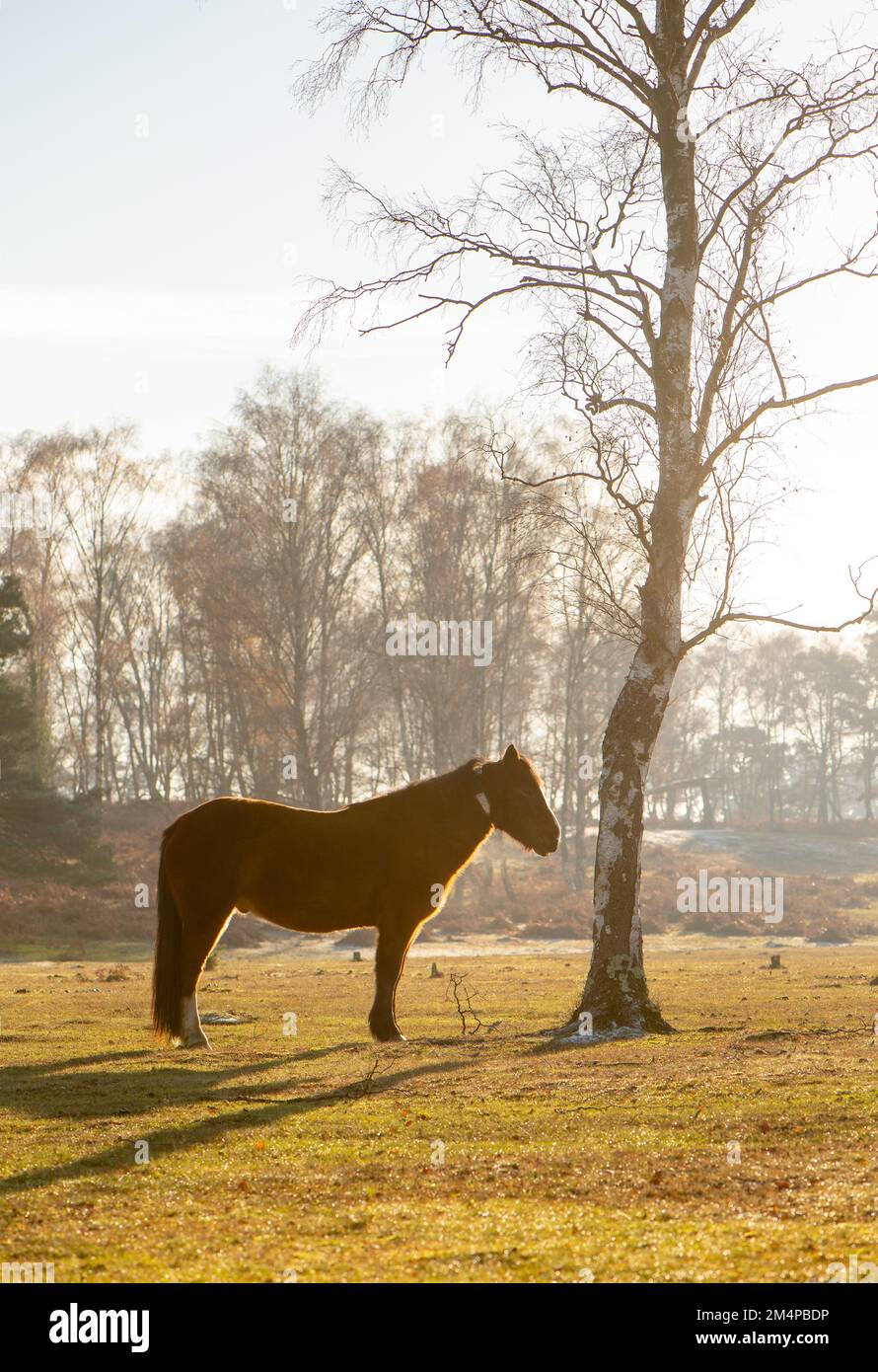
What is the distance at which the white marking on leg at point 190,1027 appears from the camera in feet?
38.8

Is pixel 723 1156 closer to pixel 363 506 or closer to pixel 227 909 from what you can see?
pixel 227 909

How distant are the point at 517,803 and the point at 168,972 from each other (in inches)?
139

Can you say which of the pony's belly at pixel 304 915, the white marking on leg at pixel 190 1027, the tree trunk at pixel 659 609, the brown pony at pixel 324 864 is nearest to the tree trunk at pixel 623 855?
the tree trunk at pixel 659 609

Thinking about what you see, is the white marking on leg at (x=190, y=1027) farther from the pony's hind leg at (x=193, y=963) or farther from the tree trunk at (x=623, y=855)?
the tree trunk at (x=623, y=855)

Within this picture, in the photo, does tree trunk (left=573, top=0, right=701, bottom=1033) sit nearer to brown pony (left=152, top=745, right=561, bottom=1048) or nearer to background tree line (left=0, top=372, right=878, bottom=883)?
brown pony (left=152, top=745, right=561, bottom=1048)

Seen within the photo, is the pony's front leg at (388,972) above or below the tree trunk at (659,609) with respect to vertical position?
below

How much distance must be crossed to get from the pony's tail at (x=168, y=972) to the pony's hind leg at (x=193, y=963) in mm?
48

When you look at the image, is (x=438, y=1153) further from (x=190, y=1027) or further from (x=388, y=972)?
(x=190, y=1027)

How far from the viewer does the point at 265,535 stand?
161 ft

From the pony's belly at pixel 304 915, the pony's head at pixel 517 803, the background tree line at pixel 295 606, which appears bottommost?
the pony's belly at pixel 304 915

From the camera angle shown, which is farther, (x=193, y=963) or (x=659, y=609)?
(x=659, y=609)

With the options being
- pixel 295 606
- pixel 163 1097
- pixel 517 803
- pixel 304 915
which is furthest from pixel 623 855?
pixel 295 606

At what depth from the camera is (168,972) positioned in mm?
11766

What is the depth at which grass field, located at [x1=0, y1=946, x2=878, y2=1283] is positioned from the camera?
4.88 metres
